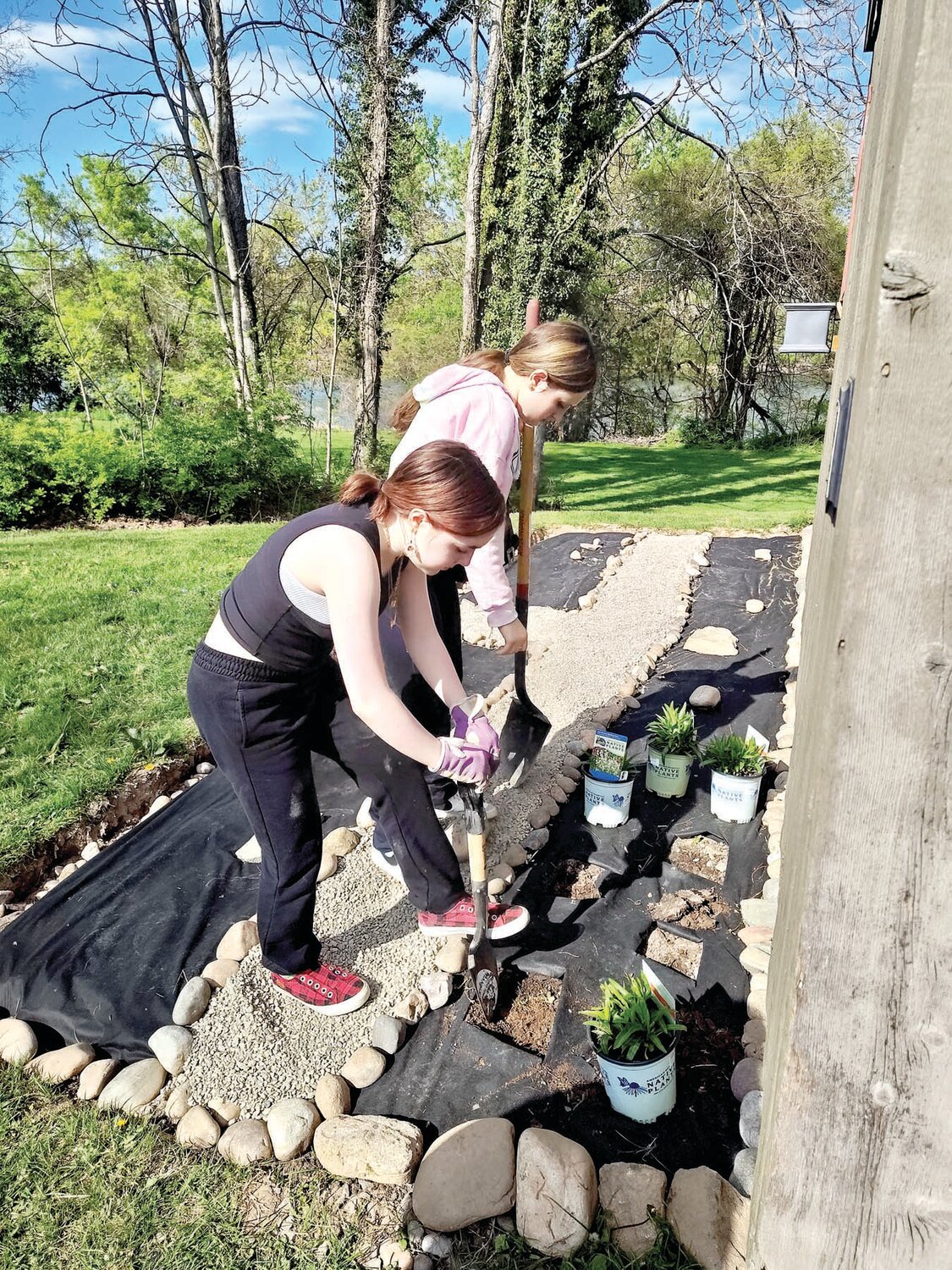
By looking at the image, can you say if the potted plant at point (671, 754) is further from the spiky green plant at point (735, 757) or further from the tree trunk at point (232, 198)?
the tree trunk at point (232, 198)

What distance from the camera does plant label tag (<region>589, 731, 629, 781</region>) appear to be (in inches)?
109

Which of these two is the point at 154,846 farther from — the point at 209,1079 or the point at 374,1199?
the point at 374,1199

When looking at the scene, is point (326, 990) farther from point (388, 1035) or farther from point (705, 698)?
point (705, 698)

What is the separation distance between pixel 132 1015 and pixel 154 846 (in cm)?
77

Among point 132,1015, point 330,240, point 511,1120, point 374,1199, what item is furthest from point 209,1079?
point 330,240

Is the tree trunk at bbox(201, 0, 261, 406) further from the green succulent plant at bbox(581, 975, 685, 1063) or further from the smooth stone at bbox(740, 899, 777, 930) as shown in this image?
the green succulent plant at bbox(581, 975, 685, 1063)

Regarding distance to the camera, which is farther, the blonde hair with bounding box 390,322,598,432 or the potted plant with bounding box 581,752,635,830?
the potted plant with bounding box 581,752,635,830

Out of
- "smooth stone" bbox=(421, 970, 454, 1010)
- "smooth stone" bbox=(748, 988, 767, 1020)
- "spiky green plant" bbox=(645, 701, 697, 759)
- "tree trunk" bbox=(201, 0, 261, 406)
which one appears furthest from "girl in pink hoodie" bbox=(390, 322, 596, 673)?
"tree trunk" bbox=(201, 0, 261, 406)

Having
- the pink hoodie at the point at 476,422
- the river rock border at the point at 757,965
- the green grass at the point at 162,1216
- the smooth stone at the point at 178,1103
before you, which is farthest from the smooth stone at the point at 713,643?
the smooth stone at the point at 178,1103

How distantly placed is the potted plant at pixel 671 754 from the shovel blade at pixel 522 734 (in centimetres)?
45

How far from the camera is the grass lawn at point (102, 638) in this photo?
3.14 meters

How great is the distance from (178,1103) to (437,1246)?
28.9 inches

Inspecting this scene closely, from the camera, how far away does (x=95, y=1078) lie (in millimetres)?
1929

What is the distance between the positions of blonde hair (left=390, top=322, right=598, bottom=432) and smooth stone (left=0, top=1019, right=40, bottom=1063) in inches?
78.3
